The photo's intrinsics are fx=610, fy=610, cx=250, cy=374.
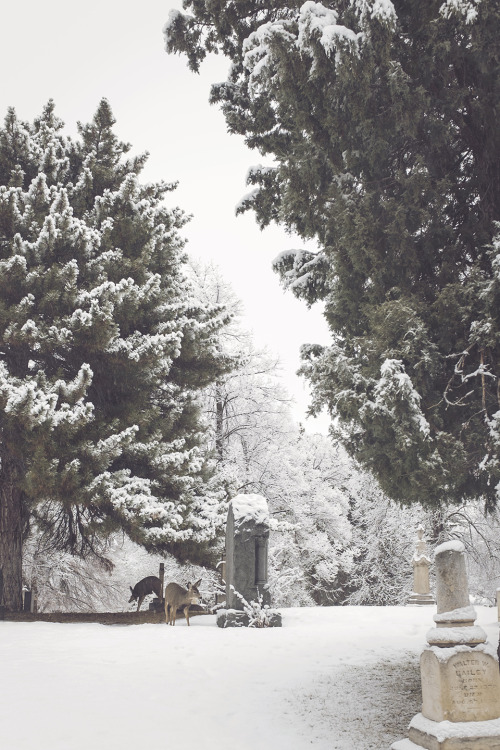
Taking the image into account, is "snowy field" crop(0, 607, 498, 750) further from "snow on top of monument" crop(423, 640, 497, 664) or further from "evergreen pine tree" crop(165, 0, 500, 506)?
"evergreen pine tree" crop(165, 0, 500, 506)

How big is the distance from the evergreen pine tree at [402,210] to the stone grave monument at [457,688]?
1.59m

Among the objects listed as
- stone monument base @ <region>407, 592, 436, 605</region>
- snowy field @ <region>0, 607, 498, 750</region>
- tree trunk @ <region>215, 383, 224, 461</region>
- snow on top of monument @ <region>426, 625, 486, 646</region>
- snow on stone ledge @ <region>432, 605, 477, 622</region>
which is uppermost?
tree trunk @ <region>215, 383, 224, 461</region>

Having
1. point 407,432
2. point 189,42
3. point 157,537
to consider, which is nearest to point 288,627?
point 157,537

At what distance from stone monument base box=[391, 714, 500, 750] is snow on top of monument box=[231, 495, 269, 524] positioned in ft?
20.9

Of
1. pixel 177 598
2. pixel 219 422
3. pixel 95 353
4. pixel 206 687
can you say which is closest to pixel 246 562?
pixel 177 598

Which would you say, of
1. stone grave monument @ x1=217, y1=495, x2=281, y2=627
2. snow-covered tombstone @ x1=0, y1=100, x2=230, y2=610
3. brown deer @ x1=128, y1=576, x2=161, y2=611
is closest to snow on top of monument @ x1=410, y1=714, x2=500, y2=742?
stone grave monument @ x1=217, y1=495, x2=281, y2=627

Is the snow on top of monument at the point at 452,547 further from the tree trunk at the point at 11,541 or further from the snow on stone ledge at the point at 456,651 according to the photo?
the tree trunk at the point at 11,541

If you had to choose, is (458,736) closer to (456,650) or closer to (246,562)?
(456,650)

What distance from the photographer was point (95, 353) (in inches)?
464

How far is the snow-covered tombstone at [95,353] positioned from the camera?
1048 centimetres

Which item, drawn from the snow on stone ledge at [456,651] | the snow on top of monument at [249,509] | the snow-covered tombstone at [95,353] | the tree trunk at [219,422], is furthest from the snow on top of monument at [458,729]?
the tree trunk at [219,422]

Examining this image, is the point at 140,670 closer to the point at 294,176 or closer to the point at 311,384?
the point at 311,384

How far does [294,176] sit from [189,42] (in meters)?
2.78

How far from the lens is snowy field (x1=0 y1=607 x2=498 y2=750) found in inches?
179
